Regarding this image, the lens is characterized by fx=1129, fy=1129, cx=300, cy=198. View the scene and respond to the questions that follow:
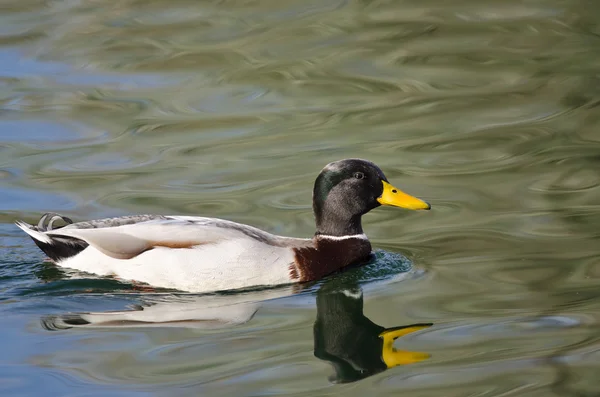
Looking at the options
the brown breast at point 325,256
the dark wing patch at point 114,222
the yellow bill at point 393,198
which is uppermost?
the yellow bill at point 393,198

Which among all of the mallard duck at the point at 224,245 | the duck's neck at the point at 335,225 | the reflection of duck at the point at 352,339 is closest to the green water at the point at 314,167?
the reflection of duck at the point at 352,339

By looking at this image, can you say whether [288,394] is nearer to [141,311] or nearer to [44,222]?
[141,311]

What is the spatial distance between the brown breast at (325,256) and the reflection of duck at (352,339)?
0.22 meters

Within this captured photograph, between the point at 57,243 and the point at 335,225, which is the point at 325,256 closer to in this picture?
the point at 335,225

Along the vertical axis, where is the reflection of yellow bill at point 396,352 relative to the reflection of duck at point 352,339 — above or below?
above

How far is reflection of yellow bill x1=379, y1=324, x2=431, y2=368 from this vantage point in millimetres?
6027

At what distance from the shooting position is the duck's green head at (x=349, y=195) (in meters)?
7.97

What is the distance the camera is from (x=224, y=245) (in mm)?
7559

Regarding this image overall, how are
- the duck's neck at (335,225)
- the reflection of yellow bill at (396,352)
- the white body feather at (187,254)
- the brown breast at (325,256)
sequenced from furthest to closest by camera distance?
the duck's neck at (335,225) < the brown breast at (325,256) < the white body feather at (187,254) < the reflection of yellow bill at (396,352)

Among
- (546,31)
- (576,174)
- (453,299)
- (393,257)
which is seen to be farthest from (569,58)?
(453,299)

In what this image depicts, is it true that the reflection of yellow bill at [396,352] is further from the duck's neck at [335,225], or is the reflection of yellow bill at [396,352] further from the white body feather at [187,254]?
the duck's neck at [335,225]

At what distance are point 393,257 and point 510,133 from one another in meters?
3.15

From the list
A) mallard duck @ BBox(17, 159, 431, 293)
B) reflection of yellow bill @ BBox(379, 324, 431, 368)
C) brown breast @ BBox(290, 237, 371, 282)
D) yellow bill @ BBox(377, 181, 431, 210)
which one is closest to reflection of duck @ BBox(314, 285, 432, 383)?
reflection of yellow bill @ BBox(379, 324, 431, 368)

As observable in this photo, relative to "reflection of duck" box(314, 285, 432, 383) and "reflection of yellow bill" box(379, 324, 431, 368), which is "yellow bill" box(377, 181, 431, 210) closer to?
"reflection of duck" box(314, 285, 432, 383)
